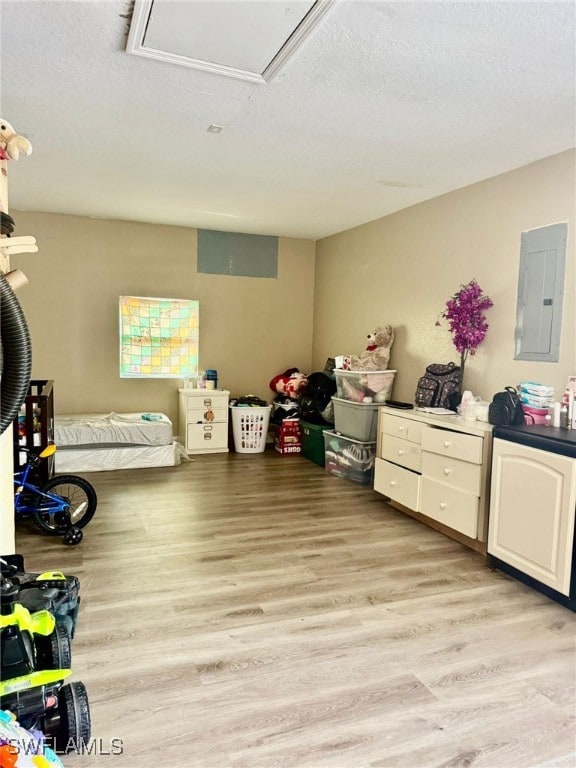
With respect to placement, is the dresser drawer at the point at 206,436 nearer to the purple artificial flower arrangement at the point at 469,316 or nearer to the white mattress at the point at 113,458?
the white mattress at the point at 113,458

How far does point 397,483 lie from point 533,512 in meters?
1.26

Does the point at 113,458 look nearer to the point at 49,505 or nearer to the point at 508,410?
the point at 49,505

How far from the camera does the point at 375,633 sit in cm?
229

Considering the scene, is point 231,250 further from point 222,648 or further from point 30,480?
point 222,648

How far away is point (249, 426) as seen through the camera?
571cm

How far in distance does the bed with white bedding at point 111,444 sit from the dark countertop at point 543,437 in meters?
3.22

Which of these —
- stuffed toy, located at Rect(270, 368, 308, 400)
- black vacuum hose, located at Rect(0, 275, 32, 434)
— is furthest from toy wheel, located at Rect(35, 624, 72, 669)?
stuffed toy, located at Rect(270, 368, 308, 400)

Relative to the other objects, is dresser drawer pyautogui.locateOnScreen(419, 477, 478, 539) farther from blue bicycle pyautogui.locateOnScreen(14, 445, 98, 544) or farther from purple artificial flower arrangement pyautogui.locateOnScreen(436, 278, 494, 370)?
blue bicycle pyautogui.locateOnScreen(14, 445, 98, 544)

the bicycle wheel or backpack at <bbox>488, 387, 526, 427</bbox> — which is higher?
backpack at <bbox>488, 387, 526, 427</bbox>

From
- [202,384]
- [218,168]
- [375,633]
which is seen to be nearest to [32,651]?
[375,633]

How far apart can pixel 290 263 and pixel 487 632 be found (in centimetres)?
482

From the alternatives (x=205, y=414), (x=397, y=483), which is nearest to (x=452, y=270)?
(x=397, y=483)

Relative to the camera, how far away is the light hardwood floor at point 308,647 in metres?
1.66

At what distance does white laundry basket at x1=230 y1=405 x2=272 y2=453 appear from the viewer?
5.69 meters
